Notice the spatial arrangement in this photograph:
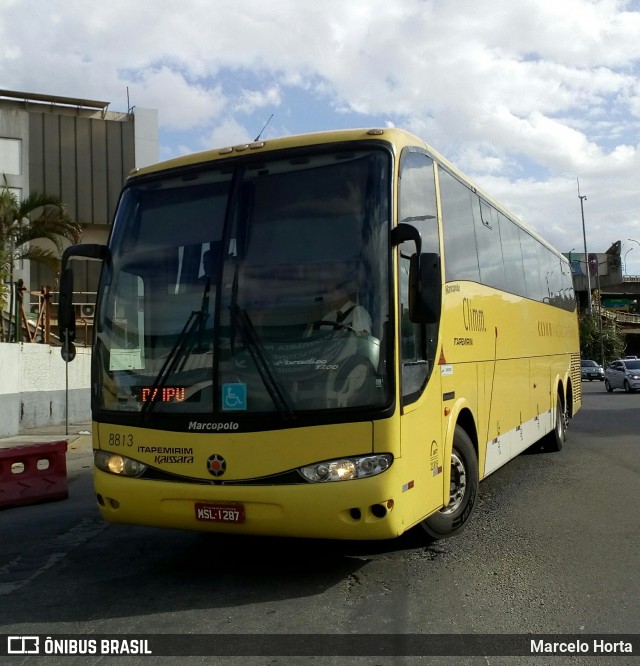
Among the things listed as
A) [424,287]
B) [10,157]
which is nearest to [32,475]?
[424,287]

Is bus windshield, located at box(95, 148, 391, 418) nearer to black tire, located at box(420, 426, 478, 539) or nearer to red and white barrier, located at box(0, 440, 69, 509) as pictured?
black tire, located at box(420, 426, 478, 539)

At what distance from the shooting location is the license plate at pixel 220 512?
543 cm

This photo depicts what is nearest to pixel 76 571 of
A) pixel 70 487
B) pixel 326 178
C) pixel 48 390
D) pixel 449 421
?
pixel 449 421

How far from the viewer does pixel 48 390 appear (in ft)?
66.5

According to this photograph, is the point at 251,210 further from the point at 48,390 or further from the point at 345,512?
the point at 48,390

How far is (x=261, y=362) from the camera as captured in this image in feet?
17.9

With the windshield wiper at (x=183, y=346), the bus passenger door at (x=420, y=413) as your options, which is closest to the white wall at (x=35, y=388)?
the windshield wiper at (x=183, y=346)

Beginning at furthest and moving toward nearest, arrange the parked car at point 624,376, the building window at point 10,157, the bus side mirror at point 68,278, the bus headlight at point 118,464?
the building window at point 10,157 < the parked car at point 624,376 < the bus side mirror at point 68,278 < the bus headlight at point 118,464

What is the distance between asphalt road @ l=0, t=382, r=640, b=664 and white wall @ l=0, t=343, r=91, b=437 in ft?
28.1

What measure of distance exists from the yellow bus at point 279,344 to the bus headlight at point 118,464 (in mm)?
15

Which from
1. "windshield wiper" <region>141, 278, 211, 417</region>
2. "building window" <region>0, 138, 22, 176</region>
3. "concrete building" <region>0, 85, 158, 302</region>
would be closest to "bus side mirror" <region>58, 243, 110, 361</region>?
"windshield wiper" <region>141, 278, 211, 417</region>

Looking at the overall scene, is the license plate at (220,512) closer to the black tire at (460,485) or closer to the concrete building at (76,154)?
the black tire at (460,485)

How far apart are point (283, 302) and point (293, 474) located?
118cm

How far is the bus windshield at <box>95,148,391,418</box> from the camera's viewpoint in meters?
5.38
